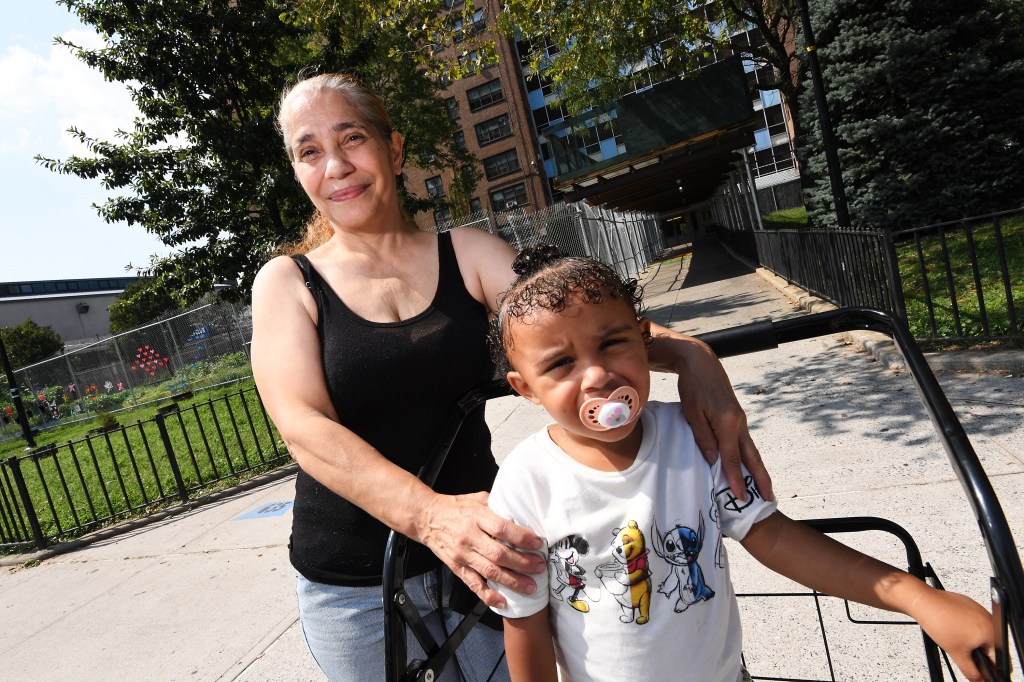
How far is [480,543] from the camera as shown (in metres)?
1.15

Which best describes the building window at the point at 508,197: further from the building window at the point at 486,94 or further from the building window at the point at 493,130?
the building window at the point at 486,94

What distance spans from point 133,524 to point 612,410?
25.3 ft

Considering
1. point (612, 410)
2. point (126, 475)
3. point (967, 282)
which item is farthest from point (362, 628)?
point (967, 282)

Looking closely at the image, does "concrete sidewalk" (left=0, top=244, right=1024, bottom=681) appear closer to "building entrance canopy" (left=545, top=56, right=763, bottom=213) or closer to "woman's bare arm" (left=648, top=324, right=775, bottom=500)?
"woman's bare arm" (left=648, top=324, right=775, bottom=500)

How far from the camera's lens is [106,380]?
21.2 metres

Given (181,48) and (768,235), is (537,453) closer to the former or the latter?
(181,48)

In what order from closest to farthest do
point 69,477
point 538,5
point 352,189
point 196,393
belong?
point 352,189 < point 69,477 < point 538,5 < point 196,393

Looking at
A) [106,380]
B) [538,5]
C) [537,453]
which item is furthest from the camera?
[106,380]

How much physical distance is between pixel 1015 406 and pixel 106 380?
2331 centimetres

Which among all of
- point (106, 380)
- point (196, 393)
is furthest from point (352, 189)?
point (106, 380)

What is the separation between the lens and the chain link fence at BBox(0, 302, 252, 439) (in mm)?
19031

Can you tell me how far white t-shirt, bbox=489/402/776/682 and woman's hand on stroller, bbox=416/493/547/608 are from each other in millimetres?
42

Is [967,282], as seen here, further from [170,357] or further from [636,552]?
[170,357]

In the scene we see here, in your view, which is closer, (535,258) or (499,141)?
(535,258)
